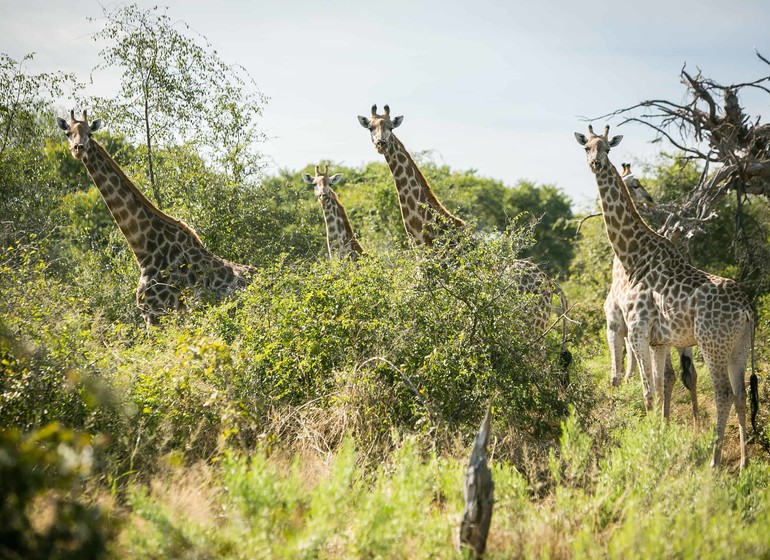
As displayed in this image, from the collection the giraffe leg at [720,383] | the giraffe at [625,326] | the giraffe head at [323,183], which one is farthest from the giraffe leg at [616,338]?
the giraffe head at [323,183]

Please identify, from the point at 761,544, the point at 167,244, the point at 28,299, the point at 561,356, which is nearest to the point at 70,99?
the point at 167,244

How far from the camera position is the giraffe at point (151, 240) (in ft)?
34.7

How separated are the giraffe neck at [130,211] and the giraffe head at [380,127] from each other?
295cm

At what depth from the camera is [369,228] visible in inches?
655

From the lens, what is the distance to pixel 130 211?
10883mm

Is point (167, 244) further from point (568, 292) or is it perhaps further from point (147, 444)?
point (568, 292)

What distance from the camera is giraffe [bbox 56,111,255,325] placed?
10.6m

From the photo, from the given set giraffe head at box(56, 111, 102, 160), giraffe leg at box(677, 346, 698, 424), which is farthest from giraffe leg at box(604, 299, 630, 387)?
giraffe head at box(56, 111, 102, 160)

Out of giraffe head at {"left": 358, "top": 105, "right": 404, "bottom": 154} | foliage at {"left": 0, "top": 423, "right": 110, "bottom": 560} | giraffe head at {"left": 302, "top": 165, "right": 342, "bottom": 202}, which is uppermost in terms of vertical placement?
giraffe head at {"left": 358, "top": 105, "right": 404, "bottom": 154}

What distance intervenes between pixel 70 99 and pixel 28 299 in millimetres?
7147

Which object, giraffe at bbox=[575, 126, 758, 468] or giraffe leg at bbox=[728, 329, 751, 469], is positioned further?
giraffe at bbox=[575, 126, 758, 468]

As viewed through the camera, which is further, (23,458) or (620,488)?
(620,488)

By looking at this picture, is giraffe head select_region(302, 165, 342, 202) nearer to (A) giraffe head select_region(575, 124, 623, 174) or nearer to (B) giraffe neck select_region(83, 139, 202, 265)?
(B) giraffe neck select_region(83, 139, 202, 265)

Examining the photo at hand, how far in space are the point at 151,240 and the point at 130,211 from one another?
0.48 m
